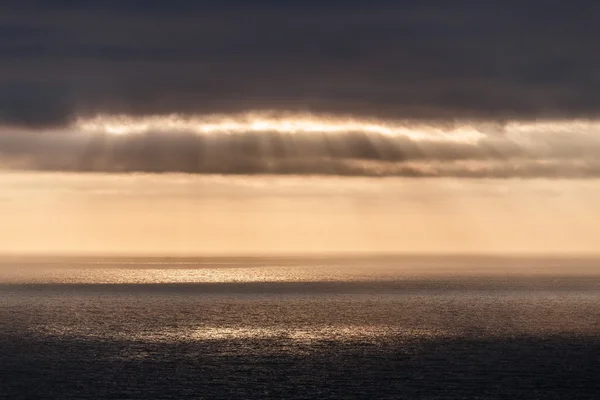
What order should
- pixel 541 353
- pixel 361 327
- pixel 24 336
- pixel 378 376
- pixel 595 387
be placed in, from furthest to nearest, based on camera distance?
1. pixel 361 327
2. pixel 24 336
3. pixel 541 353
4. pixel 378 376
5. pixel 595 387

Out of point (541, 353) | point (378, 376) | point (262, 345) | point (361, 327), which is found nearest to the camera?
point (378, 376)

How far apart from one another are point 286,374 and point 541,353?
36.6m

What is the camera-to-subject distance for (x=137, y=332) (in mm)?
150625

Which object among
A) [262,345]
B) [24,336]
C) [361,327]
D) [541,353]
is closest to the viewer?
[541,353]

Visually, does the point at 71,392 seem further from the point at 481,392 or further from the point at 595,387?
the point at 595,387

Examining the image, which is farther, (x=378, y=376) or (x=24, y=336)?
(x=24, y=336)

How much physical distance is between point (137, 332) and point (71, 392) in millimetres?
60624

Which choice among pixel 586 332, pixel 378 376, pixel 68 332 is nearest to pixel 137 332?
pixel 68 332

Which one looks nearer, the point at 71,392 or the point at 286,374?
the point at 71,392

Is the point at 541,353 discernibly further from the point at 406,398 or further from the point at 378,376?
the point at 406,398

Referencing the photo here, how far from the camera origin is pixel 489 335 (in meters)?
145

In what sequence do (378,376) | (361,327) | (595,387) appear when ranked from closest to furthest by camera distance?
(595,387), (378,376), (361,327)

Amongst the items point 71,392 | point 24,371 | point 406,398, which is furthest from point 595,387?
point 24,371

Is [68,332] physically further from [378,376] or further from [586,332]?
[586,332]
